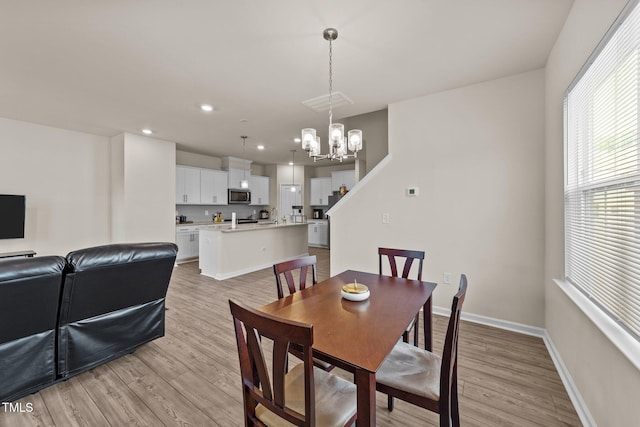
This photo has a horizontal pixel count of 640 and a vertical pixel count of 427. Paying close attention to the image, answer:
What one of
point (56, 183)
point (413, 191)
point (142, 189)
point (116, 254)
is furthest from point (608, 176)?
point (56, 183)

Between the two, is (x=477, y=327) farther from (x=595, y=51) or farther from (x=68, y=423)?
(x=68, y=423)

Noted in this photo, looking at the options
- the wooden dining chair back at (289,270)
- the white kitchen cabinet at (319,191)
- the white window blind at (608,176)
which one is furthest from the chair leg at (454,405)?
the white kitchen cabinet at (319,191)

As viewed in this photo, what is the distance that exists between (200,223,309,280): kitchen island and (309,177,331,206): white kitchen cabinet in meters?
2.77

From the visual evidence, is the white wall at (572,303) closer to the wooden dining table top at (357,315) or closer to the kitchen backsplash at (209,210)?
the wooden dining table top at (357,315)

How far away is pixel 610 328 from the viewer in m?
1.39

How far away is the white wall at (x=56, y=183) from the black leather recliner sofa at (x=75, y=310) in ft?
13.0

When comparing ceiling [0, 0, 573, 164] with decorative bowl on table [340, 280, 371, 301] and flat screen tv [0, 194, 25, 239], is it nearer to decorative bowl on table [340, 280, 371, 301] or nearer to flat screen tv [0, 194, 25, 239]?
flat screen tv [0, 194, 25, 239]

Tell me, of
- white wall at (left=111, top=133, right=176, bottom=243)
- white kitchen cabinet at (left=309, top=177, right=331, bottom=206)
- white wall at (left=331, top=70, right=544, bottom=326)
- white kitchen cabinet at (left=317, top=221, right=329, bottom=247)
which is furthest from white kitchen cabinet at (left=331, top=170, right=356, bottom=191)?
white wall at (left=111, top=133, right=176, bottom=243)

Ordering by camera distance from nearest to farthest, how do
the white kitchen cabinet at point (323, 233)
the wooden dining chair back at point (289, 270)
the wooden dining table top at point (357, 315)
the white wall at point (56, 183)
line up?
the wooden dining table top at point (357, 315), the wooden dining chair back at point (289, 270), the white wall at point (56, 183), the white kitchen cabinet at point (323, 233)

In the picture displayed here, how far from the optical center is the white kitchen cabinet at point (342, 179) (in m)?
8.02

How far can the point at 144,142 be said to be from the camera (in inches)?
207

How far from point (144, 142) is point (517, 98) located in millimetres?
6095

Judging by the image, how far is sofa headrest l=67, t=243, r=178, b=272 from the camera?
187cm

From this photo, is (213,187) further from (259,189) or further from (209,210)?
(259,189)
